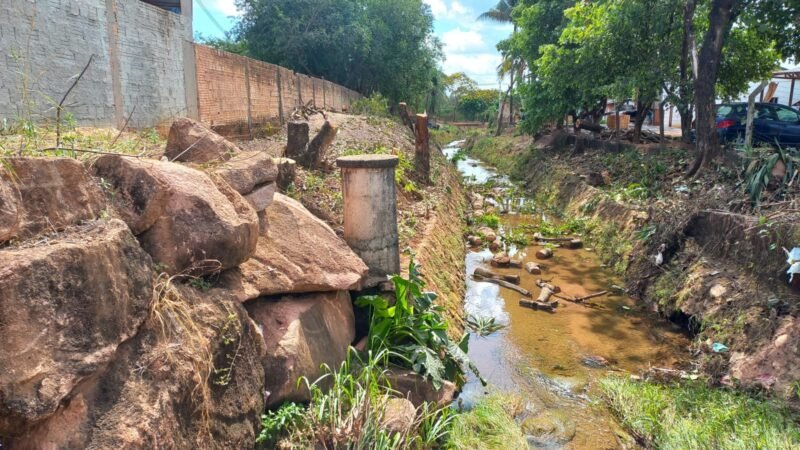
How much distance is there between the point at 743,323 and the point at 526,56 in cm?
1542

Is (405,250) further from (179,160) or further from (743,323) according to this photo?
(743,323)

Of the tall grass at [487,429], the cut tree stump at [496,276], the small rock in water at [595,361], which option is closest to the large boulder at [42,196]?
the tall grass at [487,429]

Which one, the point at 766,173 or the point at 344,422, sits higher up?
the point at 766,173

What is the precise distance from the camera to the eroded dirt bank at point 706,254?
208 inches

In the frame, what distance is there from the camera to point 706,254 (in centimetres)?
723

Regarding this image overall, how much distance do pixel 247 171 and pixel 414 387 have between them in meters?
2.30

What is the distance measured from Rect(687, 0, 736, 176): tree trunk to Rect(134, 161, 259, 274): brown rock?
31.8 feet

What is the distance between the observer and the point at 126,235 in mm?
2705

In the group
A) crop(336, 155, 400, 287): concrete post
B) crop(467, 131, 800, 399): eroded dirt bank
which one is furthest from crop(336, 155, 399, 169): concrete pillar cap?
crop(467, 131, 800, 399): eroded dirt bank

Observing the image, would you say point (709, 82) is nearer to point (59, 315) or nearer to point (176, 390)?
point (176, 390)

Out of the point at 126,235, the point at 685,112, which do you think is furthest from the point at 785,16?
the point at 126,235

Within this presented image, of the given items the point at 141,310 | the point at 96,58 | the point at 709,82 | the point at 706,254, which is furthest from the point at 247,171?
the point at 709,82

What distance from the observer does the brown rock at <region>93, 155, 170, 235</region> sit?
299 centimetres

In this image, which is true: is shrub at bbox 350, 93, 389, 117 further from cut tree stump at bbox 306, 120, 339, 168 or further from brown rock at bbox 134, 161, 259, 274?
brown rock at bbox 134, 161, 259, 274
